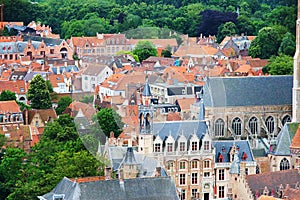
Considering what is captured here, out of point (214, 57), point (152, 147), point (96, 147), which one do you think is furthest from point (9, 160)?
point (214, 57)

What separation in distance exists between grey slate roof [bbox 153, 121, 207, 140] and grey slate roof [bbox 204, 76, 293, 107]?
6026 mm

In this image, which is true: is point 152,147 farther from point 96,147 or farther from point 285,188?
point 285,188

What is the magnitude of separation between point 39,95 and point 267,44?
3788cm

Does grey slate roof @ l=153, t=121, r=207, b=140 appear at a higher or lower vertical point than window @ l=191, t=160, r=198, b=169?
higher

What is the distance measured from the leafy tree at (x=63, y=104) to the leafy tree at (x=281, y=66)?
19.9 m

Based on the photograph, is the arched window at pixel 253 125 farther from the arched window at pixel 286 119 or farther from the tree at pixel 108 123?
the tree at pixel 108 123

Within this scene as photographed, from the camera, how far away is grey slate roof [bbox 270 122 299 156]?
68875mm

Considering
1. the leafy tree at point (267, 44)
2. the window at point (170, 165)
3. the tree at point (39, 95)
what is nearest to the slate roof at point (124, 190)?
the window at point (170, 165)

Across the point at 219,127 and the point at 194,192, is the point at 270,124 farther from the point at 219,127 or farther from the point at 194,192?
the point at 194,192

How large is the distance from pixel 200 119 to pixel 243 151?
215 inches

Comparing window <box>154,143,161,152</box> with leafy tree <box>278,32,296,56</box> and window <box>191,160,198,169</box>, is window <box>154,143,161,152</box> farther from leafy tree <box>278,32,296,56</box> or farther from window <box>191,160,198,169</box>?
leafy tree <box>278,32,296,56</box>

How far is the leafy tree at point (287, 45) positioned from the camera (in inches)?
4632

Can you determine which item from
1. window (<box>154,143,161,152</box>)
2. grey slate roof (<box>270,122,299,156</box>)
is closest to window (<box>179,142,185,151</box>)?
window (<box>154,143,161,152</box>)

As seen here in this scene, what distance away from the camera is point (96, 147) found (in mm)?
70375
